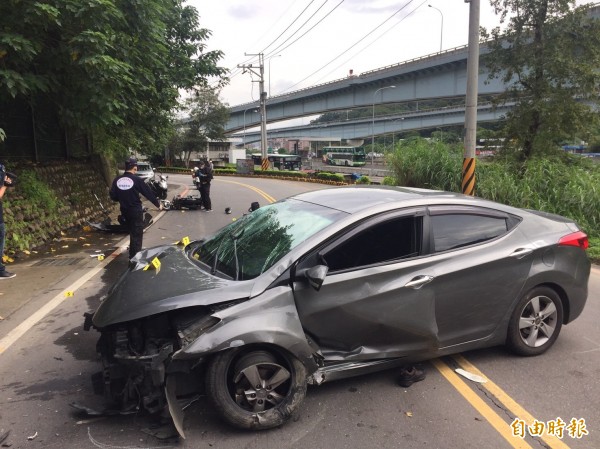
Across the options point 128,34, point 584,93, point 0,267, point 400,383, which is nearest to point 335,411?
point 400,383

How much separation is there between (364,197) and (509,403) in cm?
192

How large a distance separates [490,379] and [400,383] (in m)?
0.75

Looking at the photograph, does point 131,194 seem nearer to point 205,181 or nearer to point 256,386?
point 256,386

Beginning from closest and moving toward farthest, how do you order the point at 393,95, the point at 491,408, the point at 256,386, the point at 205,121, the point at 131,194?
the point at 256,386
the point at 491,408
the point at 131,194
the point at 393,95
the point at 205,121

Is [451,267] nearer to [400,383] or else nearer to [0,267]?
[400,383]

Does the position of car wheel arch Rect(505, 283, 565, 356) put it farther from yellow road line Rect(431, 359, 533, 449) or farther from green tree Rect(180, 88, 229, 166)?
green tree Rect(180, 88, 229, 166)

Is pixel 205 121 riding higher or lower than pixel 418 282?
higher

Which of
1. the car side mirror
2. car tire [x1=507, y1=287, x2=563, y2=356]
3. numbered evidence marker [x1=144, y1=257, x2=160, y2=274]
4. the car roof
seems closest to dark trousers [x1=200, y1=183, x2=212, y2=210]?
the car roof

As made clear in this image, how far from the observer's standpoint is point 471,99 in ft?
40.6

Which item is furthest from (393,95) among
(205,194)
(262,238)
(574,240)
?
(262,238)

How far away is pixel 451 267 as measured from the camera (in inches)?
142

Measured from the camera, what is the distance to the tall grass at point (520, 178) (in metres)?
10.9

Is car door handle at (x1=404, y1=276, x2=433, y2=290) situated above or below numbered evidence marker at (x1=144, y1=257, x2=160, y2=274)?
below

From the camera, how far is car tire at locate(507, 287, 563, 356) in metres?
3.94
